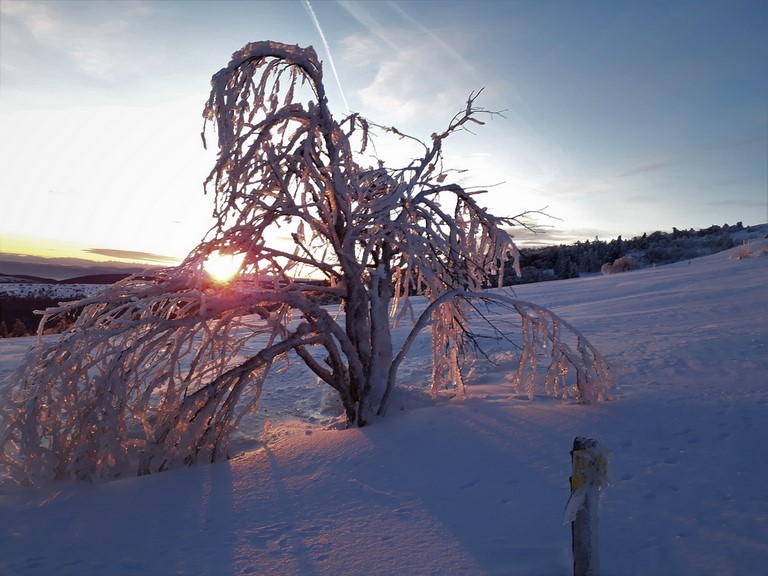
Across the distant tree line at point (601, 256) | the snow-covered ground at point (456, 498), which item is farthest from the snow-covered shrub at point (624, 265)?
the snow-covered ground at point (456, 498)

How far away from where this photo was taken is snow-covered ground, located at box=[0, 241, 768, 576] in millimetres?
2914

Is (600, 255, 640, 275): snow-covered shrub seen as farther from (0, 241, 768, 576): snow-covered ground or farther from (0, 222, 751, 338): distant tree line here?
(0, 241, 768, 576): snow-covered ground

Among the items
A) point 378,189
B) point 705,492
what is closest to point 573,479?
point 705,492

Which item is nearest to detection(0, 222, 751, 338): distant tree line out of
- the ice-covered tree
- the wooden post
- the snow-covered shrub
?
the snow-covered shrub

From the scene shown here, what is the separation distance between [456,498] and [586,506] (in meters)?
1.37

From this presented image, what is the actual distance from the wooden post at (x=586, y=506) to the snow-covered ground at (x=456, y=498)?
0.92ft

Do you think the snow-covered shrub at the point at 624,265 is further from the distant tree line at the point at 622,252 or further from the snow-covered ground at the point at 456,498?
the snow-covered ground at the point at 456,498

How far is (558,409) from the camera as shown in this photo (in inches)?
205

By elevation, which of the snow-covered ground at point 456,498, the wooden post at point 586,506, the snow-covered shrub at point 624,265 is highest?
the snow-covered shrub at point 624,265

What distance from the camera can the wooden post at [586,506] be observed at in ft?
A: 7.99

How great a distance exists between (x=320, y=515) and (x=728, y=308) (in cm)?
851

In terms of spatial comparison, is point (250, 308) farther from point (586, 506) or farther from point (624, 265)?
point (624, 265)

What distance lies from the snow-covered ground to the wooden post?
11.0 inches

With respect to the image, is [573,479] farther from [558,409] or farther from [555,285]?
[555,285]
